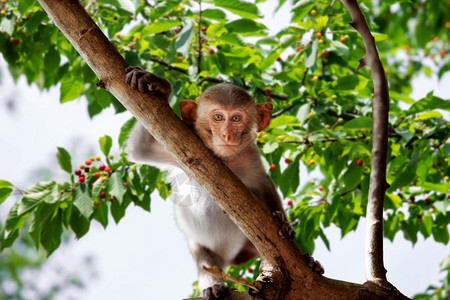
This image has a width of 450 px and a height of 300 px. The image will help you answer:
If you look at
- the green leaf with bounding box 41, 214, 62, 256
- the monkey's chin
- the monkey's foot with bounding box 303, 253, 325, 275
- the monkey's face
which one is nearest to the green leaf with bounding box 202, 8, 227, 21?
the monkey's face

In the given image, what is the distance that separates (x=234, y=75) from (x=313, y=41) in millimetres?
789

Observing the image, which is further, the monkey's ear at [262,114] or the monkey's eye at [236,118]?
the monkey's ear at [262,114]

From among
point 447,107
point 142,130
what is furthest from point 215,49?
point 447,107

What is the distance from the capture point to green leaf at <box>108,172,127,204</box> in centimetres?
405

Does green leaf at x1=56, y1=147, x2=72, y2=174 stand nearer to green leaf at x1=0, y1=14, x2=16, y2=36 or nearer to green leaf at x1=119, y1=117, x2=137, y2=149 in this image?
green leaf at x1=119, y1=117, x2=137, y2=149

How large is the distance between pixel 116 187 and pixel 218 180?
171cm

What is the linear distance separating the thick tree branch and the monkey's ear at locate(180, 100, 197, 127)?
3.90ft

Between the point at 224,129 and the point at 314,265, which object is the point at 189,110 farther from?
the point at 314,265

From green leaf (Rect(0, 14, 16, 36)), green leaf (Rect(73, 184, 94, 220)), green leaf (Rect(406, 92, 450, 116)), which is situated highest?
green leaf (Rect(406, 92, 450, 116))

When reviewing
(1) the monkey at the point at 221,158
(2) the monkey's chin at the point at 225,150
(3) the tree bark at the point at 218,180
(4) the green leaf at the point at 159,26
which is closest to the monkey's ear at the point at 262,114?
(1) the monkey at the point at 221,158

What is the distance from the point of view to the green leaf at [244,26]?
4246mm

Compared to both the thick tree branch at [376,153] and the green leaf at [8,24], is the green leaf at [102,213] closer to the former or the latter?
the green leaf at [8,24]

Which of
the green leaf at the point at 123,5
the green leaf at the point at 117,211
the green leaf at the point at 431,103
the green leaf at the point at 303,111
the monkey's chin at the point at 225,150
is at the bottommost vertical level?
the green leaf at the point at 117,211

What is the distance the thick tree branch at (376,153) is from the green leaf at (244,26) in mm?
1560
